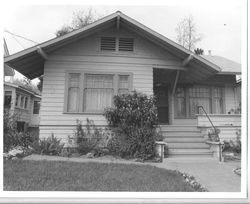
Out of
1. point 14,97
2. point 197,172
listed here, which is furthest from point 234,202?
point 14,97

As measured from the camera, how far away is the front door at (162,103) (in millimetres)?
10375

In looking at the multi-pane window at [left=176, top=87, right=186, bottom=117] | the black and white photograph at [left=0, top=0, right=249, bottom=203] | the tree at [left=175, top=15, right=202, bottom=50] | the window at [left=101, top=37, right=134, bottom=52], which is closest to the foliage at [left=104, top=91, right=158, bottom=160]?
the black and white photograph at [left=0, top=0, right=249, bottom=203]

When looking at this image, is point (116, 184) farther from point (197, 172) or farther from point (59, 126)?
point (59, 126)

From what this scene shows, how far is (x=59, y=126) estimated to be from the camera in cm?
790

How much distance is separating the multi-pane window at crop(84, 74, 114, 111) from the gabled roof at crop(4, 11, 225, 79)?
1433mm

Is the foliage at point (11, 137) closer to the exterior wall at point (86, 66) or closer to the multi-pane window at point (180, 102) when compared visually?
the exterior wall at point (86, 66)

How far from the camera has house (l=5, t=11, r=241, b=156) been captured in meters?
7.86

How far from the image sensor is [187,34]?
22906 millimetres

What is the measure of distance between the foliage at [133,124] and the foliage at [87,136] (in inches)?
18.8

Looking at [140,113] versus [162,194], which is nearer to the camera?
[162,194]

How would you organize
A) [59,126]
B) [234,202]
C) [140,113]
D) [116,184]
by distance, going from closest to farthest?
[234,202] < [116,184] < [140,113] < [59,126]

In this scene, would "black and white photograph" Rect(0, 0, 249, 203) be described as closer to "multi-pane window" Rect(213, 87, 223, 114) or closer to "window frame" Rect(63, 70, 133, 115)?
"window frame" Rect(63, 70, 133, 115)

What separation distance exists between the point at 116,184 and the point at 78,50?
540cm

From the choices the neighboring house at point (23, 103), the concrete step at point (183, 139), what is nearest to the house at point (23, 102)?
the neighboring house at point (23, 103)
